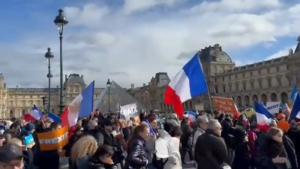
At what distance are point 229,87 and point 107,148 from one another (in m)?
81.8

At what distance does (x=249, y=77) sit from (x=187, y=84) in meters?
71.9

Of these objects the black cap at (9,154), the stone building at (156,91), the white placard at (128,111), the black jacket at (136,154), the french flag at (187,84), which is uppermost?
the stone building at (156,91)

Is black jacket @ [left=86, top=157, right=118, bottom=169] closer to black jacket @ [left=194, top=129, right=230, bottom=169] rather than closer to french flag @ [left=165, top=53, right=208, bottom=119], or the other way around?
black jacket @ [left=194, top=129, right=230, bottom=169]

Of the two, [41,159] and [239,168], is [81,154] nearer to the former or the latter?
[41,159]

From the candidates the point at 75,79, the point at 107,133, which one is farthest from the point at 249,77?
the point at 107,133

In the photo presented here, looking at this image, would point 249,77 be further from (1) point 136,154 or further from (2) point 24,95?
(2) point 24,95

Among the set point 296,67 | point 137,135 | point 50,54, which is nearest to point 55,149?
point 137,135

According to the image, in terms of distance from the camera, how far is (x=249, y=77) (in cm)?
7844

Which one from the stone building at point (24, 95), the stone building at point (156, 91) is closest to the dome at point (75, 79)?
the stone building at point (24, 95)

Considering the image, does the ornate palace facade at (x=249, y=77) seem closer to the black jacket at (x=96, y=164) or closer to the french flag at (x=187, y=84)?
the french flag at (x=187, y=84)

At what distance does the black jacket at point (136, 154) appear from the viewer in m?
4.91

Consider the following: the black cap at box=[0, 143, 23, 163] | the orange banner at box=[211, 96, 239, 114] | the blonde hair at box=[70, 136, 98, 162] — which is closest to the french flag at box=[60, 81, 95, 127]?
the blonde hair at box=[70, 136, 98, 162]

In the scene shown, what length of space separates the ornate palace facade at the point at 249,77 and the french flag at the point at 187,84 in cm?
5663

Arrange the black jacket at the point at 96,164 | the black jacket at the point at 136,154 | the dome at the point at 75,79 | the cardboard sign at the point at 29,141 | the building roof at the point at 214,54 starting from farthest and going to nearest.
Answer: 1. the dome at the point at 75,79
2. the building roof at the point at 214,54
3. the cardboard sign at the point at 29,141
4. the black jacket at the point at 136,154
5. the black jacket at the point at 96,164
